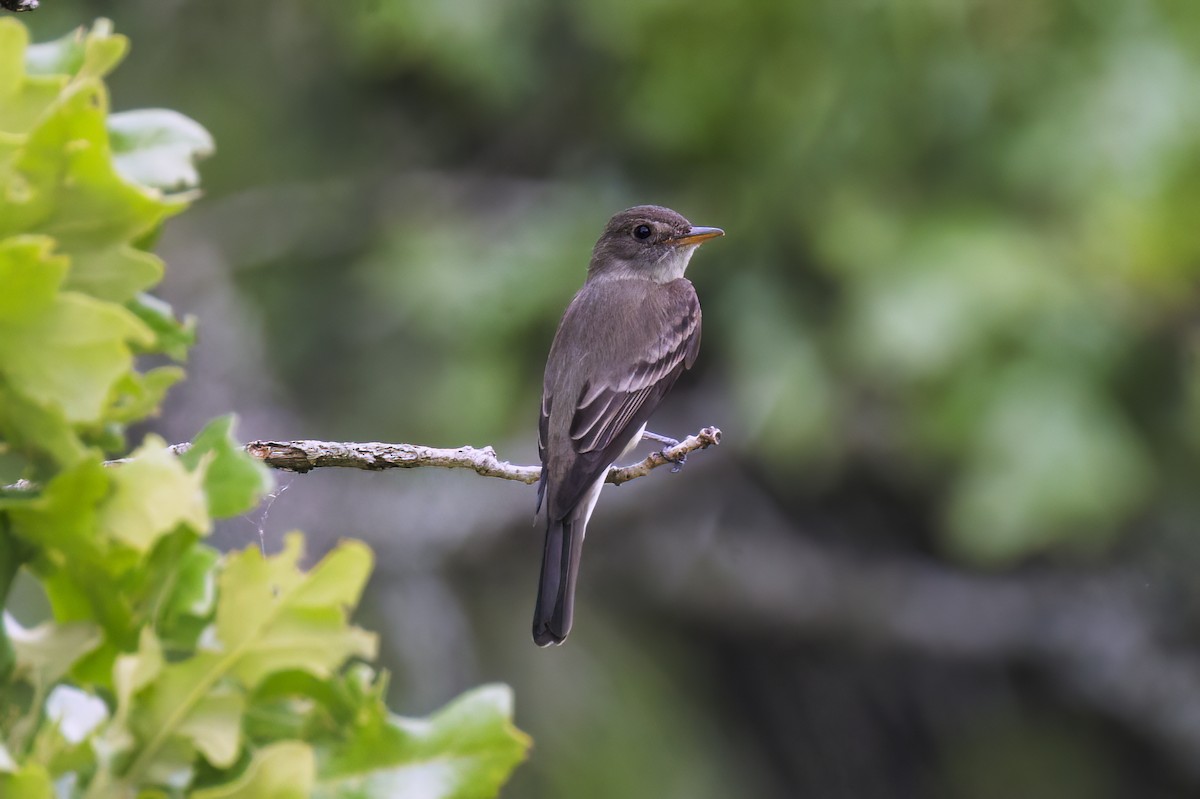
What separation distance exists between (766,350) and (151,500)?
22.4 ft

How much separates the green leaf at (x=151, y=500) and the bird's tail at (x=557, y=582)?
7.99 ft

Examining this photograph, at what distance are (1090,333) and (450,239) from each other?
3.58 m

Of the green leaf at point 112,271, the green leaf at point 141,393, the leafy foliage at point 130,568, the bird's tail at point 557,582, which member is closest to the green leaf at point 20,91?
the leafy foliage at point 130,568

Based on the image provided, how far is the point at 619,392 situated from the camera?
4734 millimetres

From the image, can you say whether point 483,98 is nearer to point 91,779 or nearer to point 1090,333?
point 1090,333

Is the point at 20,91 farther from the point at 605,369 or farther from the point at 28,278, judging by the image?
the point at 605,369

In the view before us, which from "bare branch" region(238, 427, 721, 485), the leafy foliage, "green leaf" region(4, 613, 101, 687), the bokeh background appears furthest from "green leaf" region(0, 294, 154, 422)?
the bokeh background

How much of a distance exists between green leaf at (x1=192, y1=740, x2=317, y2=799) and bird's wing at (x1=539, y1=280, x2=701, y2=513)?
275 centimetres

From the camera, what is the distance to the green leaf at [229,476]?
5.06 ft

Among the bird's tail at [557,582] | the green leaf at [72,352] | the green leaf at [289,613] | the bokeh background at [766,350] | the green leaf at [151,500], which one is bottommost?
the bokeh background at [766,350]

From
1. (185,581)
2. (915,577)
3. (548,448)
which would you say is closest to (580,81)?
(915,577)

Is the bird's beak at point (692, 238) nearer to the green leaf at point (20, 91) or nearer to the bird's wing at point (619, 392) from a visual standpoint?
the bird's wing at point (619, 392)

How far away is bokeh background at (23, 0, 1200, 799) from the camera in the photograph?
310 inches

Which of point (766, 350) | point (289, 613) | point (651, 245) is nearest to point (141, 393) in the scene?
point (289, 613)
